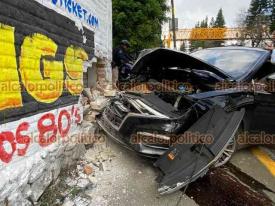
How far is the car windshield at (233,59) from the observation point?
16.9 feet

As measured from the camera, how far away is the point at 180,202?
149 inches

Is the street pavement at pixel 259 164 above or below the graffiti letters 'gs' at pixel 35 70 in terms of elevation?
below

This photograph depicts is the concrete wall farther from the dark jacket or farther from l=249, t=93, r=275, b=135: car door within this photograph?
the dark jacket

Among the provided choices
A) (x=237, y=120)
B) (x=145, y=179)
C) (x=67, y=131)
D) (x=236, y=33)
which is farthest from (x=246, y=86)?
(x=236, y=33)

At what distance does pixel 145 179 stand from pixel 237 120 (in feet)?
4.80

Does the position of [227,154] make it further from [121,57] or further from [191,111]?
[121,57]

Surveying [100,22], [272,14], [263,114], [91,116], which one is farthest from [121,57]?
[272,14]

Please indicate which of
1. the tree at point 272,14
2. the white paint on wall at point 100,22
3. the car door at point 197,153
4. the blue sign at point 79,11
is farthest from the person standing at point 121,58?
the tree at point 272,14

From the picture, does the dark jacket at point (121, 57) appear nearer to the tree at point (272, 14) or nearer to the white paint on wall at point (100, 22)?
the white paint on wall at point (100, 22)

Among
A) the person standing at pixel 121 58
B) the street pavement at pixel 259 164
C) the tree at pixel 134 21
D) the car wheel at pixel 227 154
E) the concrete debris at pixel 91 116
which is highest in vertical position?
the tree at pixel 134 21

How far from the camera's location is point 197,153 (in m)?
3.79

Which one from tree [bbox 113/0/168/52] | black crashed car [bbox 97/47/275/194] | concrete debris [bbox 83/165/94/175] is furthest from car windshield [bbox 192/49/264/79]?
tree [bbox 113/0/168/52]

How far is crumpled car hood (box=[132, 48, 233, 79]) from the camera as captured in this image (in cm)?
479

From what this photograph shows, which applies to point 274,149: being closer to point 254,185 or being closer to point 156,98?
point 254,185
